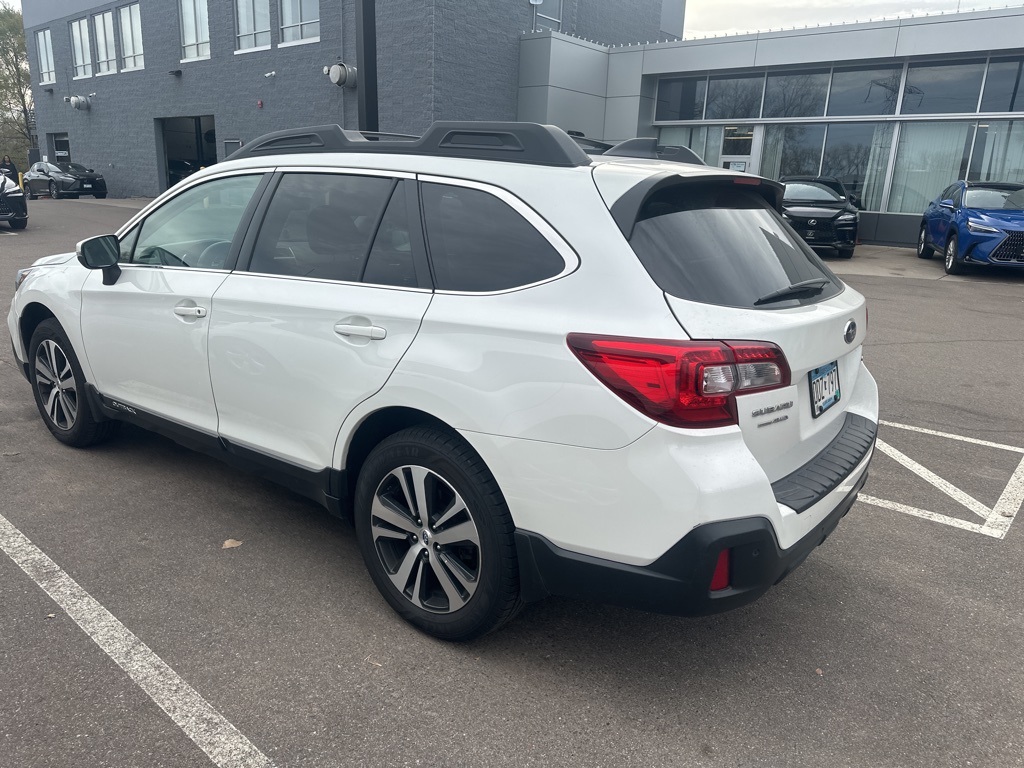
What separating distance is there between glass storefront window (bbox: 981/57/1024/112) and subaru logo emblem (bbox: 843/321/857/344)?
18.6m

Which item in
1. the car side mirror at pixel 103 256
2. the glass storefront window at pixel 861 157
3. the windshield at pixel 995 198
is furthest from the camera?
the glass storefront window at pixel 861 157

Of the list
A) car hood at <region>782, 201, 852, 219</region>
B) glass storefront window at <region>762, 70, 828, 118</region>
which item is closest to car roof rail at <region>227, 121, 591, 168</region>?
car hood at <region>782, 201, 852, 219</region>

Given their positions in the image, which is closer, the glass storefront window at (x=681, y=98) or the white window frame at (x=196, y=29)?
the glass storefront window at (x=681, y=98)

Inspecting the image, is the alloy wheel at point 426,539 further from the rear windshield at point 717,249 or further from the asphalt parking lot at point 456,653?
the rear windshield at point 717,249

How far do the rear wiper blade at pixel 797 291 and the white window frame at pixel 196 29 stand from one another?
27.1m

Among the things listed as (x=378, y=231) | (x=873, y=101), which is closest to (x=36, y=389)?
(x=378, y=231)

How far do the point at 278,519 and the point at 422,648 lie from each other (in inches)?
52.5

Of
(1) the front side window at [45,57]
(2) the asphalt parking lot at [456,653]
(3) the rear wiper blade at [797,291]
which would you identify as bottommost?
(2) the asphalt parking lot at [456,653]

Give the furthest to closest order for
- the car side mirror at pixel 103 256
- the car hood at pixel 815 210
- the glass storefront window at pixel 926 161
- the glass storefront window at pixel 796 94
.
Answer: the glass storefront window at pixel 796 94 → the glass storefront window at pixel 926 161 → the car hood at pixel 815 210 → the car side mirror at pixel 103 256

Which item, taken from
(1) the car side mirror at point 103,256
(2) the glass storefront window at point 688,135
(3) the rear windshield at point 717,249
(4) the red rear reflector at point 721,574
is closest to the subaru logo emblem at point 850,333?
(3) the rear windshield at point 717,249

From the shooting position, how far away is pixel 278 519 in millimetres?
3842

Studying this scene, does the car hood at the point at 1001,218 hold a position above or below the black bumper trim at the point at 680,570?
above

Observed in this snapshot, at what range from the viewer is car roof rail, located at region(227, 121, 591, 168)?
8.75ft

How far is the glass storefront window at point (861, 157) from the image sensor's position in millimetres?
19234
